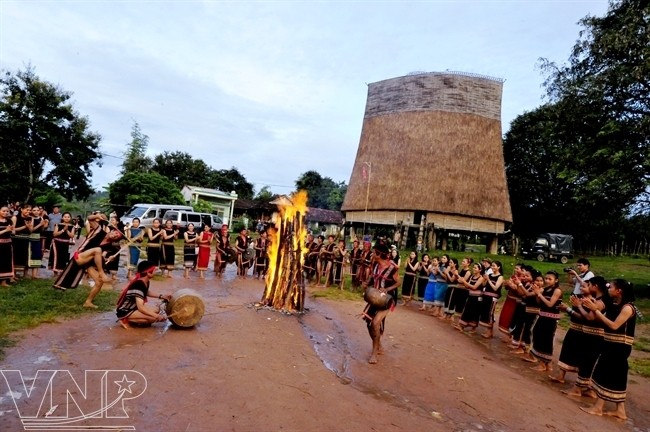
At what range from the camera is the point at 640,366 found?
819 centimetres

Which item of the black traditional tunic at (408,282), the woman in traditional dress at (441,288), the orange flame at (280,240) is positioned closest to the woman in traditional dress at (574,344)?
the woman in traditional dress at (441,288)

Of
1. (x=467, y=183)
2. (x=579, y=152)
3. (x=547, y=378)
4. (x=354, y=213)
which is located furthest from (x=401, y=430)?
(x=354, y=213)

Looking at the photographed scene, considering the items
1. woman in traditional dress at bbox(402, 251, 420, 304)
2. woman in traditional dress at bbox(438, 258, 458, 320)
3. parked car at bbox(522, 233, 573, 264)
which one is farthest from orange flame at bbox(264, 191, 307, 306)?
parked car at bbox(522, 233, 573, 264)

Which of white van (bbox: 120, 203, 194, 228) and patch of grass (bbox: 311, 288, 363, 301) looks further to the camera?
white van (bbox: 120, 203, 194, 228)

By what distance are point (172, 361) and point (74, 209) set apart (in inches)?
1229

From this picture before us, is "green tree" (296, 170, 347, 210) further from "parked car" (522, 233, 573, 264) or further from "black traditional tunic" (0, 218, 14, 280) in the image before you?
"black traditional tunic" (0, 218, 14, 280)

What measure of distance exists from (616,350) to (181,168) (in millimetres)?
41916

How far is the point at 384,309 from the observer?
6.39m

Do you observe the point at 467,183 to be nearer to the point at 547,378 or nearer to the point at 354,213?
the point at 354,213

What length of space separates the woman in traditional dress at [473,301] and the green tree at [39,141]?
82.0 feet

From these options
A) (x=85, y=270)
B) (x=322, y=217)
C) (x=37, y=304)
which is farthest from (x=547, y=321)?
(x=322, y=217)

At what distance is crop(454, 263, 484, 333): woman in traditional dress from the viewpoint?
9227mm

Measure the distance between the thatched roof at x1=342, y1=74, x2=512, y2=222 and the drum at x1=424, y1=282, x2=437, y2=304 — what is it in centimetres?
1518

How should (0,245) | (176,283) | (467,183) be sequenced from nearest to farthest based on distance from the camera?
(0,245), (176,283), (467,183)
